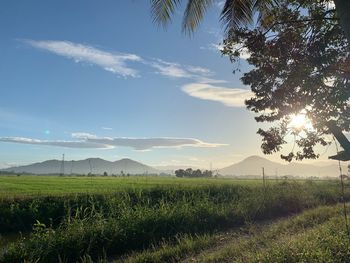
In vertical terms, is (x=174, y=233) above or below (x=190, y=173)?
below

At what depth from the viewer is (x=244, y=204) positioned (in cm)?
1675

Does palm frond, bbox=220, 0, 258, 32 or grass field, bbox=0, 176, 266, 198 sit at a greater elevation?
palm frond, bbox=220, 0, 258, 32

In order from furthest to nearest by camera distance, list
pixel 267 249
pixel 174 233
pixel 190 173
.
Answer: pixel 190 173 < pixel 174 233 < pixel 267 249

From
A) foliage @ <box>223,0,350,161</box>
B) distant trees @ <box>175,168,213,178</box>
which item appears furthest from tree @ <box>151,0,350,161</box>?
distant trees @ <box>175,168,213,178</box>

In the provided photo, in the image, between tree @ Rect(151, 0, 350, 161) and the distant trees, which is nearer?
tree @ Rect(151, 0, 350, 161)

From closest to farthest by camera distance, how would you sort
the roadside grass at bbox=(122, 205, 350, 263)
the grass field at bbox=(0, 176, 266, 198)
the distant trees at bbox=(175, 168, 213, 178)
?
1. the roadside grass at bbox=(122, 205, 350, 263)
2. the grass field at bbox=(0, 176, 266, 198)
3. the distant trees at bbox=(175, 168, 213, 178)

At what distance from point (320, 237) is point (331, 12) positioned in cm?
466

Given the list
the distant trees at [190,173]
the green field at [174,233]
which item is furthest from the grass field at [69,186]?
the distant trees at [190,173]

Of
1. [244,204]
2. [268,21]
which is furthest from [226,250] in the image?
[244,204]

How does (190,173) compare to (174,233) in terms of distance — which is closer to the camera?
(174,233)

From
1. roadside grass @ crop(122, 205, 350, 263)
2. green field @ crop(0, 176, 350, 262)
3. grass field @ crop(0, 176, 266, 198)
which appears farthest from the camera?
grass field @ crop(0, 176, 266, 198)

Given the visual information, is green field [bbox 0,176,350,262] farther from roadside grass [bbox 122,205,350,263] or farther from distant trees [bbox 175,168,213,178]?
distant trees [bbox 175,168,213,178]

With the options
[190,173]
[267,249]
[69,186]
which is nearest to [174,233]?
[267,249]

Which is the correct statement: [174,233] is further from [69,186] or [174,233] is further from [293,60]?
[69,186]
